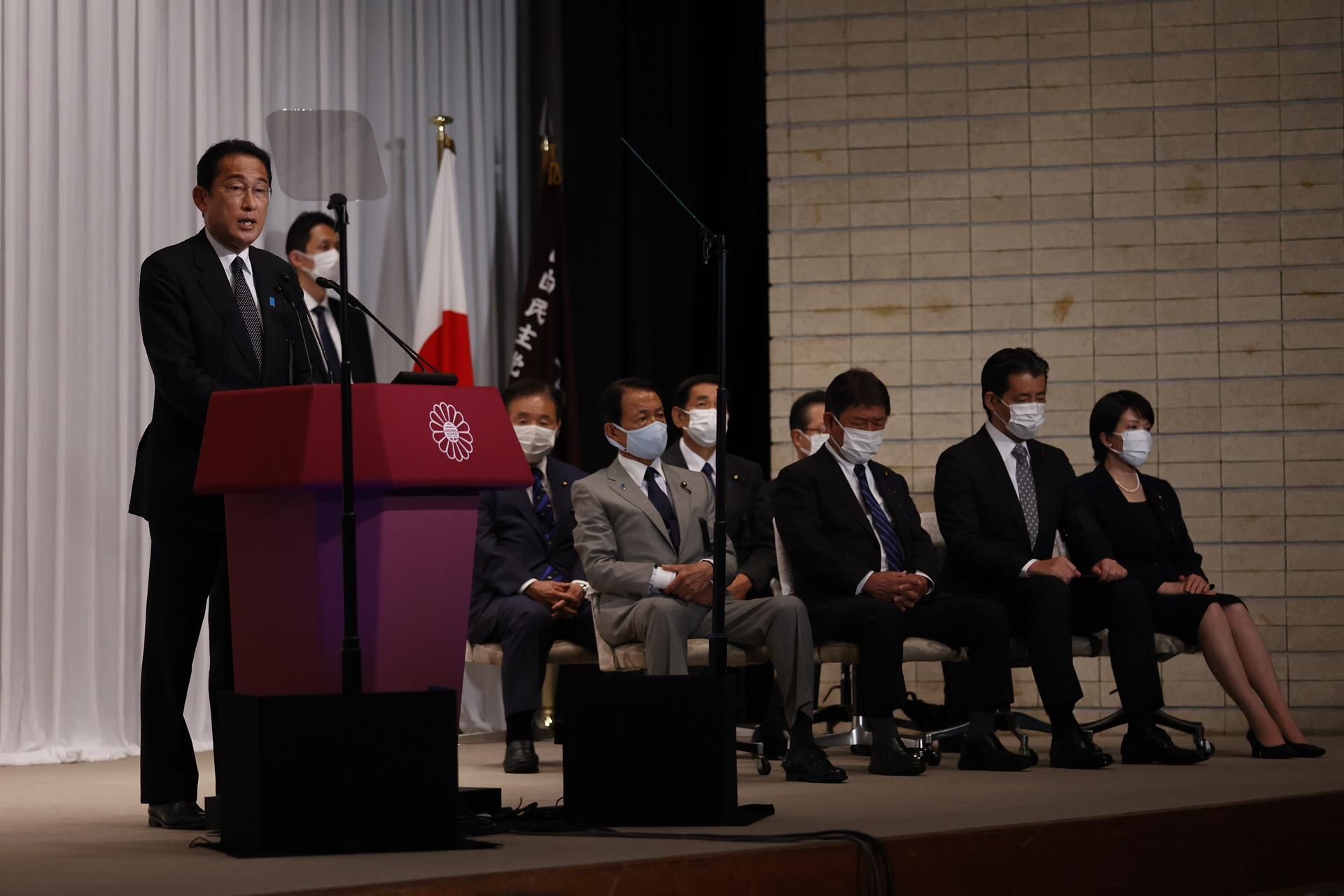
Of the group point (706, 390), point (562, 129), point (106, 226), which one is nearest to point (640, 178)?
point (562, 129)

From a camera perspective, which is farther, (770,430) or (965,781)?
(770,430)

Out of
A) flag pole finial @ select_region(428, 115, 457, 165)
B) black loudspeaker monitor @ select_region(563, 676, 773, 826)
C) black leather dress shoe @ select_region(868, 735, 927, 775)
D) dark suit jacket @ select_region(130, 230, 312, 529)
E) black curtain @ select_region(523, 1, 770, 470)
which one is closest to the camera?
black loudspeaker monitor @ select_region(563, 676, 773, 826)

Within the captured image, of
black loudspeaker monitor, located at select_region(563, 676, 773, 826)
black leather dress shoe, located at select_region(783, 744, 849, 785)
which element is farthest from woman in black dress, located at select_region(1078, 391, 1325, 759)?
black loudspeaker monitor, located at select_region(563, 676, 773, 826)

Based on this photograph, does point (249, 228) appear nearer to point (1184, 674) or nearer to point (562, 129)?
point (562, 129)

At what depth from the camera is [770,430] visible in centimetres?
616

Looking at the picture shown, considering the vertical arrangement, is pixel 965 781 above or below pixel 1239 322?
below

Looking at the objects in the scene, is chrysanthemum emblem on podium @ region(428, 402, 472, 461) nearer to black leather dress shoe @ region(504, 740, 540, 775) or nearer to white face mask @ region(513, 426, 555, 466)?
black leather dress shoe @ region(504, 740, 540, 775)

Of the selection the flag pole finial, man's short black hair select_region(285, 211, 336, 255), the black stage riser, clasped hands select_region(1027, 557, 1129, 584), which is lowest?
the black stage riser

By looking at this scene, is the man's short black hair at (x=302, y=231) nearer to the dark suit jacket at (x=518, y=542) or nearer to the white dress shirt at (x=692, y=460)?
the dark suit jacket at (x=518, y=542)

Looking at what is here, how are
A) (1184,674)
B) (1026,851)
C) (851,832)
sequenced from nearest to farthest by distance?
(851,832) → (1026,851) → (1184,674)

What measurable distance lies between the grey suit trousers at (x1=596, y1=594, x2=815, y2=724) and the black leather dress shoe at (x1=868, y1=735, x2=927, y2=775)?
0.23 m

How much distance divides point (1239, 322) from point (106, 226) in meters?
3.99

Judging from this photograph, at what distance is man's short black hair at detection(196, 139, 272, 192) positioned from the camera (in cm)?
334

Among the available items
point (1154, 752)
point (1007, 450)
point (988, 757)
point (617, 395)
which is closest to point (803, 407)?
point (1007, 450)
